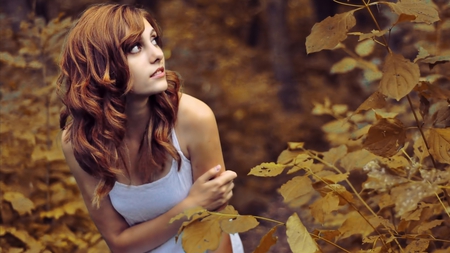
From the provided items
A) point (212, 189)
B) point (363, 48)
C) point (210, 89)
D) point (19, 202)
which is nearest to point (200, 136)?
point (212, 189)

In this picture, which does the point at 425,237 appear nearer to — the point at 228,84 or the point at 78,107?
the point at 78,107

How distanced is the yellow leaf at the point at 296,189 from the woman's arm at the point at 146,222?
0.61 m

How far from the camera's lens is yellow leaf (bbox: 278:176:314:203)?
1236 millimetres

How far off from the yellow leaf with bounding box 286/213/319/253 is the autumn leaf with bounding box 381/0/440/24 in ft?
1.24

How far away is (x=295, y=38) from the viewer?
17.7 ft

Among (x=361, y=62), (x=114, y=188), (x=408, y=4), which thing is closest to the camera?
(x=408, y=4)

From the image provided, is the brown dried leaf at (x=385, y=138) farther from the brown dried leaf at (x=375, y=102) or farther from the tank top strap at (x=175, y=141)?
the tank top strap at (x=175, y=141)

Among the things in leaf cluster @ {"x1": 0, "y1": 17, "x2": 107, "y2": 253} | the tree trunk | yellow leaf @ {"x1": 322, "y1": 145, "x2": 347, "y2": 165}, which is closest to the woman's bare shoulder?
yellow leaf @ {"x1": 322, "y1": 145, "x2": 347, "y2": 165}

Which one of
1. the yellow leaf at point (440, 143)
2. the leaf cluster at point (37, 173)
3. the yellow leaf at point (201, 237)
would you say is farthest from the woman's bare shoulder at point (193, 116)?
the leaf cluster at point (37, 173)

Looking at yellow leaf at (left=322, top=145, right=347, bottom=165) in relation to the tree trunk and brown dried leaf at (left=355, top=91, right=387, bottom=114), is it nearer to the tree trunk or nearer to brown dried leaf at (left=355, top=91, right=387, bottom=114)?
brown dried leaf at (left=355, top=91, right=387, bottom=114)

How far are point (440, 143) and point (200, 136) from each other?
0.87m

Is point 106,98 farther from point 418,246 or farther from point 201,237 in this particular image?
point 418,246

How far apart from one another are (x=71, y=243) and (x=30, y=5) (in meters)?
1.89

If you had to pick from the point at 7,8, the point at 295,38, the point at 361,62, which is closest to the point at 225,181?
the point at 361,62
